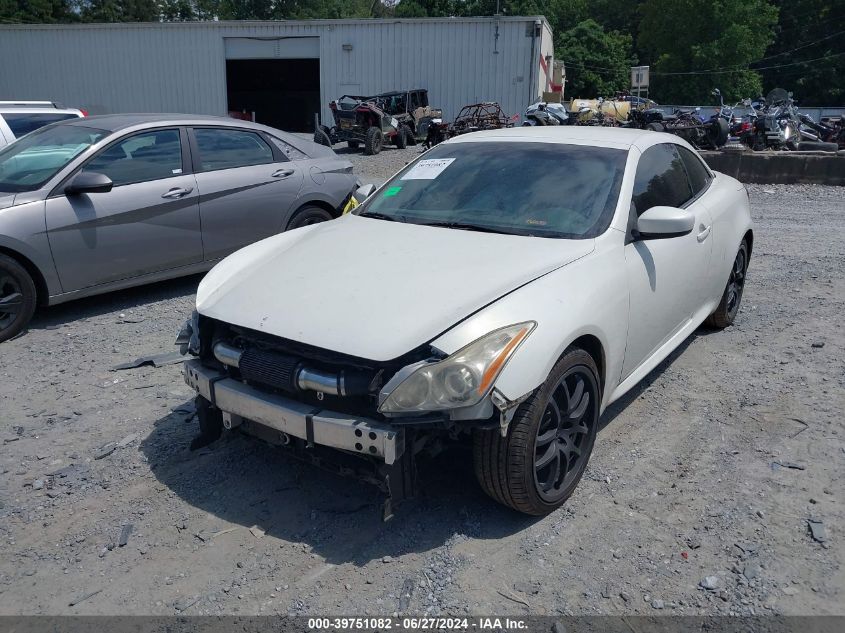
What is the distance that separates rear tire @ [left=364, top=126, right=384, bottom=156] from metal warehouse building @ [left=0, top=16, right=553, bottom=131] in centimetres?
827

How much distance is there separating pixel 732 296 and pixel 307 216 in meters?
3.93

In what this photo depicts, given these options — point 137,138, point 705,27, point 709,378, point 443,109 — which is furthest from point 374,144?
point 705,27

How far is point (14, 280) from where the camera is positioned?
17.8 feet

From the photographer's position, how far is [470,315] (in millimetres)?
2963

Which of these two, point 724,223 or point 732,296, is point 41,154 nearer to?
point 724,223

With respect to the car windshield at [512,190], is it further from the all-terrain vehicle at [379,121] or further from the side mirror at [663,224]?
the all-terrain vehicle at [379,121]

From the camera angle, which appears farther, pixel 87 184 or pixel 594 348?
pixel 87 184

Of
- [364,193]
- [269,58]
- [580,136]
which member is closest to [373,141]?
[269,58]

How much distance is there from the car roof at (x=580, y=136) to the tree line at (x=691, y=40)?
52.6 metres

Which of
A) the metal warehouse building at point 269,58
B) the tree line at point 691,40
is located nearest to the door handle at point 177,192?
A: the metal warehouse building at point 269,58

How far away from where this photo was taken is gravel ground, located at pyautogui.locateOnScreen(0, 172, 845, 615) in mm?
2779

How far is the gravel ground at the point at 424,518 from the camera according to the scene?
278 centimetres

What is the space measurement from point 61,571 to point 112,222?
3523 mm

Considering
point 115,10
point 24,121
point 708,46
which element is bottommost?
point 24,121
